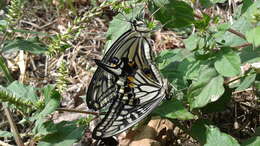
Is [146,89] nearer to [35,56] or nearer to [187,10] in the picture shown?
[187,10]

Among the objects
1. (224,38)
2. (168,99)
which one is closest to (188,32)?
(224,38)

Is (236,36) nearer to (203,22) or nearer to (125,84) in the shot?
(203,22)

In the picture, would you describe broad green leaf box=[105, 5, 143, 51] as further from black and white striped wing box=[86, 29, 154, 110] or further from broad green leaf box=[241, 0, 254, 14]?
broad green leaf box=[241, 0, 254, 14]

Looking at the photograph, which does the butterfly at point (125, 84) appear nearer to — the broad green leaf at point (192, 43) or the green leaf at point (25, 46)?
the broad green leaf at point (192, 43)

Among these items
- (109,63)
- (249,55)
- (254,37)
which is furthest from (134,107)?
(254,37)

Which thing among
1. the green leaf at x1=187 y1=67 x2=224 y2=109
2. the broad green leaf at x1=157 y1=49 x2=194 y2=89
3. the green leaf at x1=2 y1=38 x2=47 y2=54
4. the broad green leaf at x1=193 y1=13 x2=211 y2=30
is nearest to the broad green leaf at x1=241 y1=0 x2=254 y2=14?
the broad green leaf at x1=193 y1=13 x2=211 y2=30

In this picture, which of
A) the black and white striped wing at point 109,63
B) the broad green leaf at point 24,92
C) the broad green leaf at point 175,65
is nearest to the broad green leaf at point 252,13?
the broad green leaf at point 175,65
